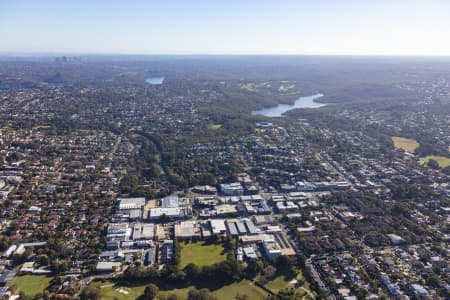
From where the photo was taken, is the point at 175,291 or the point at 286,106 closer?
the point at 175,291

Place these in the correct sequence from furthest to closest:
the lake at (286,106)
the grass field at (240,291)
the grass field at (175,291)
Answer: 1. the lake at (286,106)
2. the grass field at (240,291)
3. the grass field at (175,291)

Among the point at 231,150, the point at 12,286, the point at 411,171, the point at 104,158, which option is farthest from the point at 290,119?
the point at 12,286

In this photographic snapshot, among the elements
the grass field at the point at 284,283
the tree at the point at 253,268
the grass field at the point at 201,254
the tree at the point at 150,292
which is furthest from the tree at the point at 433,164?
the tree at the point at 150,292

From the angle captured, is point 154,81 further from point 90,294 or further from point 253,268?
point 90,294

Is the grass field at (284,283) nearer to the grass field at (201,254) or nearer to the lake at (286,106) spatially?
the grass field at (201,254)

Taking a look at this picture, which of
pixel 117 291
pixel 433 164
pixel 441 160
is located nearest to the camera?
pixel 117 291

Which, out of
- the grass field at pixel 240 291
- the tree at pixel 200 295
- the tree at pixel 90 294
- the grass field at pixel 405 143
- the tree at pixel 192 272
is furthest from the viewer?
the grass field at pixel 405 143

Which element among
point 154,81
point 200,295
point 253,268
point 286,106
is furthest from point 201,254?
point 154,81
